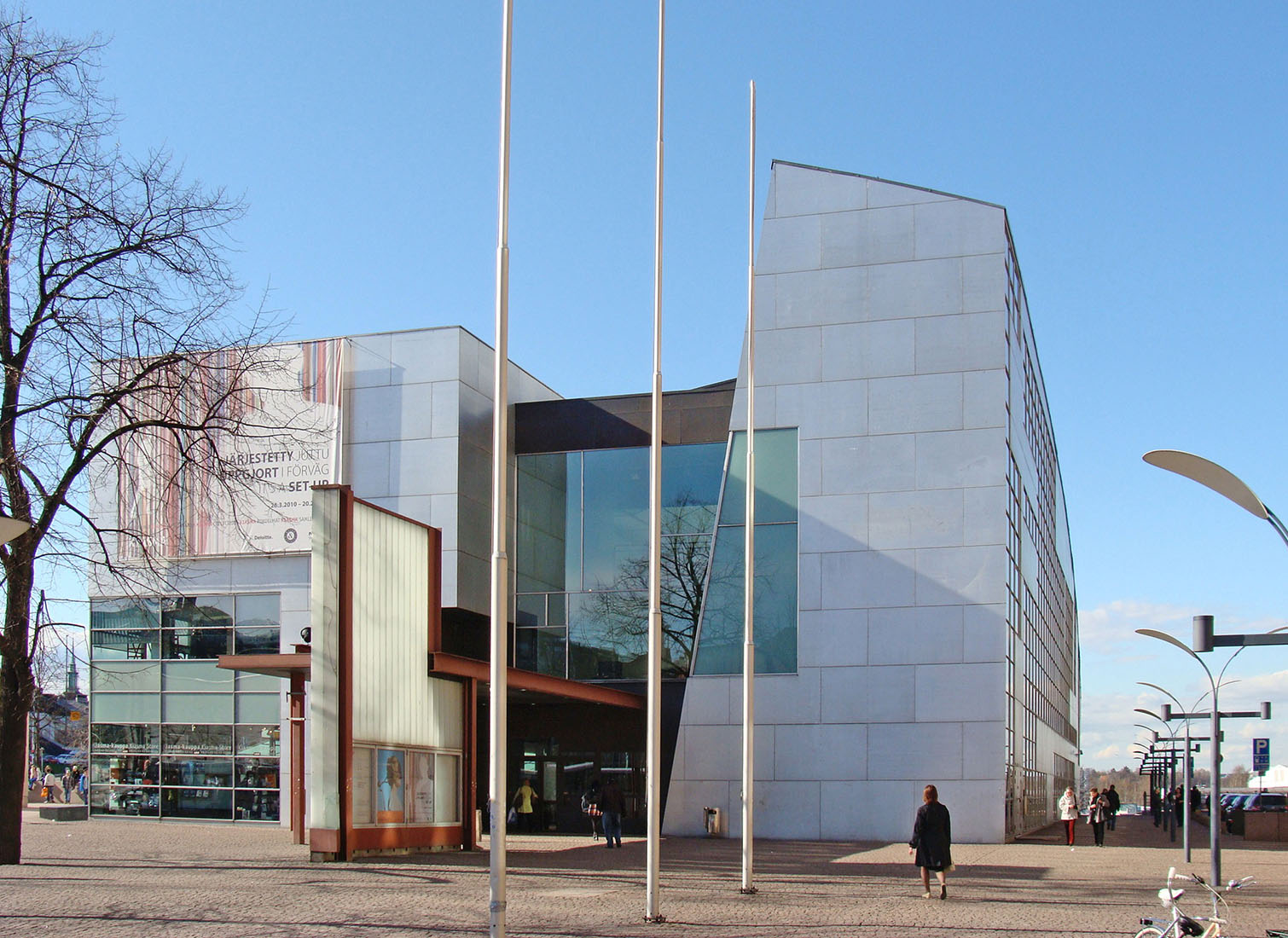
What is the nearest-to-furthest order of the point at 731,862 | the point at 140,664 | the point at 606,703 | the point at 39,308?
the point at 39,308 < the point at 731,862 < the point at 606,703 < the point at 140,664

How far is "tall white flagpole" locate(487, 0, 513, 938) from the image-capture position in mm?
12070

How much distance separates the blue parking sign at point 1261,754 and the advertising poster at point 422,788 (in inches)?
904

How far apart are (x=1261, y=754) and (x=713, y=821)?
14901 millimetres

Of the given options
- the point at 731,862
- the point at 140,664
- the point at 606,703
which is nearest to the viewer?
the point at 731,862

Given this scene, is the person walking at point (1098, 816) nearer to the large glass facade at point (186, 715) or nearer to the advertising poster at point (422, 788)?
the advertising poster at point (422, 788)

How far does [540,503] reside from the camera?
37.8 meters

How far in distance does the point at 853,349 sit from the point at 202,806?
21.1 metres

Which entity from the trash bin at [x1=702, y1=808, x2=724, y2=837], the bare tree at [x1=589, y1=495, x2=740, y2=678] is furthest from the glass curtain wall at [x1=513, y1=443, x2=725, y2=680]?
the trash bin at [x1=702, y1=808, x2=724, y2=837]

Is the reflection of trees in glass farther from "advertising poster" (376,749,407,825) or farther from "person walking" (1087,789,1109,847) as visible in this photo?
"advertising poster" (376,749,407,825)

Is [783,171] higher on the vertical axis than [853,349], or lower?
higher

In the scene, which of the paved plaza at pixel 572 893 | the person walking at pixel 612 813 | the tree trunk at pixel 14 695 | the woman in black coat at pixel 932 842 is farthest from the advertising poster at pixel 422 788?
the woman in black coat at pixel 932 842

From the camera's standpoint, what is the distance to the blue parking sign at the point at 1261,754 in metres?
37.1

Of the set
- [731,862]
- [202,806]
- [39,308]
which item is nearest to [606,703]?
[731,862]

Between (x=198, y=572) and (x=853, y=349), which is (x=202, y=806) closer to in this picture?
(x=198, y=572)
